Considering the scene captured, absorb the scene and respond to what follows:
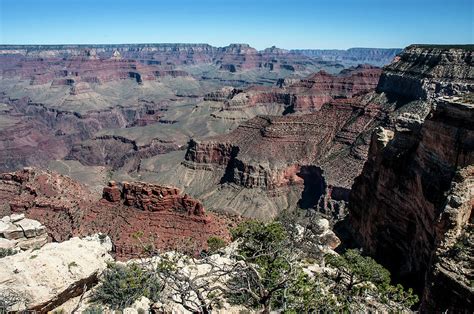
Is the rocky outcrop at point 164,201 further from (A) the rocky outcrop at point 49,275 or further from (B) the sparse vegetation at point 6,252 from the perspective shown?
(A) the rocky outcrop at point 49,275

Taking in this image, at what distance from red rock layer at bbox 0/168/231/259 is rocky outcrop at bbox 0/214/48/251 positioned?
256 cm

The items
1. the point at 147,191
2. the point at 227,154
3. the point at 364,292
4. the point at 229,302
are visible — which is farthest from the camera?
the point at 227,154

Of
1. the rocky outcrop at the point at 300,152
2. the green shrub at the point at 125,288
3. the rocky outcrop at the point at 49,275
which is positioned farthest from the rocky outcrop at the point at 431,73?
the rocky outcrop at the point at 49,275

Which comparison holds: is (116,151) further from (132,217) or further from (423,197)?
(423,197)

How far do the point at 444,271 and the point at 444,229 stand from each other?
361 cm

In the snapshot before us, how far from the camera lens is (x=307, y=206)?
299ft

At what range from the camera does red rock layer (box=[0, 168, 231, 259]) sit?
42219mm

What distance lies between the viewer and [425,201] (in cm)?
3038

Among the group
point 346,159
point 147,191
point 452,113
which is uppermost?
point 452,113

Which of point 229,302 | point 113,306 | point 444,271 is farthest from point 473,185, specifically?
point 113,306

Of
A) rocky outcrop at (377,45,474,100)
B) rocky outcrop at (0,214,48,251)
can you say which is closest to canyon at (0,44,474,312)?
rocky outcrop at (377,45,474,100)

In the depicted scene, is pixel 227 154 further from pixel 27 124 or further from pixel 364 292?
pixel 27 124

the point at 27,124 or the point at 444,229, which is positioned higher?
the point at 444,229

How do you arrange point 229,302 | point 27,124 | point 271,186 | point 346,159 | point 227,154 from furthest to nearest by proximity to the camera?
point 27,124
point 227,154
point 271,186
point 346,159
point 229,302
